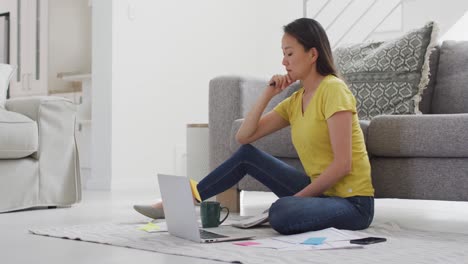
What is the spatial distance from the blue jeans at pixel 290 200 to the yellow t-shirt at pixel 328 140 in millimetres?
40

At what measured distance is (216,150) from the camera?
3.10 metres

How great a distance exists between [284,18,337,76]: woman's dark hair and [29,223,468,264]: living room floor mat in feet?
1.80

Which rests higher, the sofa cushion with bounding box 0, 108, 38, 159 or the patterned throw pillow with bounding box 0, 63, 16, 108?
the patterned throw pillow with bounding box 0, 63, 16, 108

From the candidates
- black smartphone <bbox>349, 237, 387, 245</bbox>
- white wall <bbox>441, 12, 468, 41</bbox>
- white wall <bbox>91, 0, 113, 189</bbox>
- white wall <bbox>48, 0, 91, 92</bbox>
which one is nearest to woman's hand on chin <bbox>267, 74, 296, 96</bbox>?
black smartphone <bbox>349, 237, 387, 245</bbox>

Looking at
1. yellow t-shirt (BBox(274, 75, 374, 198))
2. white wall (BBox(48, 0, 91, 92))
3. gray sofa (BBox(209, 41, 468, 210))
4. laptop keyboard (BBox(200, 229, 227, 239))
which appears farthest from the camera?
white wall (BBox(48, 0, 91, 92))

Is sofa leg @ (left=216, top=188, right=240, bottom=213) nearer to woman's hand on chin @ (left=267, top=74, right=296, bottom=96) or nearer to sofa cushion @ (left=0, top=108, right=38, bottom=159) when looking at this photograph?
woman's hand on chin @ (left=267, top=74, right=296, bottom=96)

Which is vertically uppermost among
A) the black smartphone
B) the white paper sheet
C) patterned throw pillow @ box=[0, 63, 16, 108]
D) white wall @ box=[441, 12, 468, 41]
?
white wall @ box=[441, 12, 468, 41]

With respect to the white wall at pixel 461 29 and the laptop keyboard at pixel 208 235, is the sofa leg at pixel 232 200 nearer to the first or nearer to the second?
the laptop keyboard at pixel 208 235

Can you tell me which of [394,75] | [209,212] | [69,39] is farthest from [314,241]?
[69,39]

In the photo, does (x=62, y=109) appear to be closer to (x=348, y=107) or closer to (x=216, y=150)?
(x=216, y=150)

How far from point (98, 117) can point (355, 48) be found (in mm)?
1984

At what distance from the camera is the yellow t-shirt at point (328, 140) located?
2.18 metres

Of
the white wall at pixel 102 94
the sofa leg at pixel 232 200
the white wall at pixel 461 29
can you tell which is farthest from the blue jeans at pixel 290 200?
the white wall at pixel 461 29

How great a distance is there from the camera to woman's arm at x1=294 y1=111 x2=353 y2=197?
2127 millimetres
